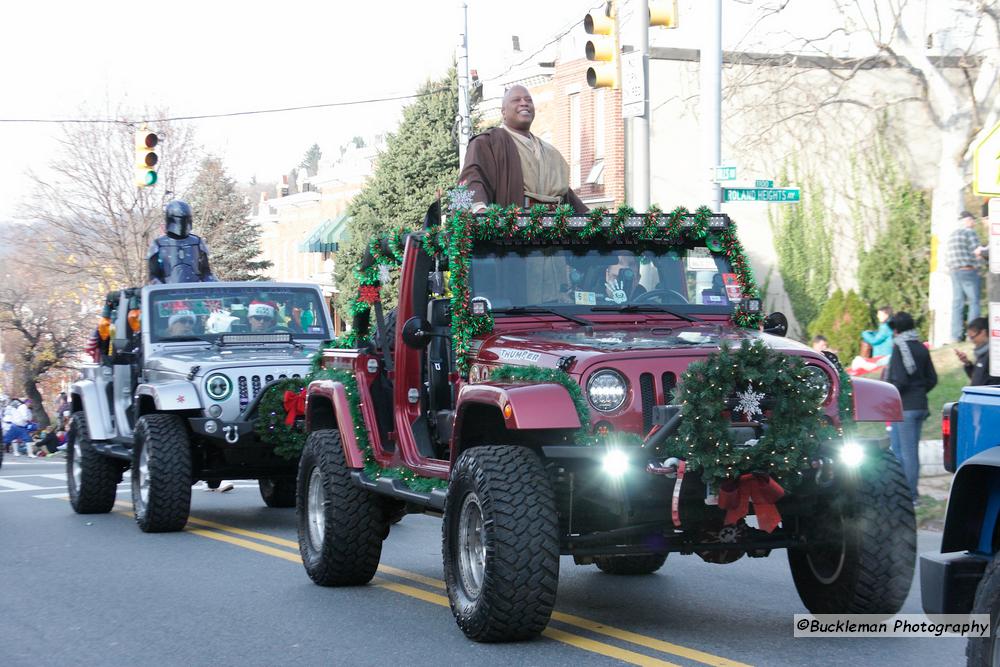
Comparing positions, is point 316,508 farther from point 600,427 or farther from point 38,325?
point 38,325

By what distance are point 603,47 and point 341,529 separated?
7530mm

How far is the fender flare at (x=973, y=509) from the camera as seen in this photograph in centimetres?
493

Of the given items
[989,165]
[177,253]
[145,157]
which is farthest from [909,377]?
[145,157]

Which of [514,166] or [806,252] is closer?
[514,166]

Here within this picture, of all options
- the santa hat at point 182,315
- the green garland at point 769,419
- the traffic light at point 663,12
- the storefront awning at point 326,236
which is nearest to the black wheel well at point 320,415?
the green garland at point 769,419

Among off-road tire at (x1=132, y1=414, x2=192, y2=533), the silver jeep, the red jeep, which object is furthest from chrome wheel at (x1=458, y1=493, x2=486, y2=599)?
off-road tire at (x1=132, y1=414, x2=192, y2=533)

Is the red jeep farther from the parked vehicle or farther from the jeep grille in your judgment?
the jeep grille

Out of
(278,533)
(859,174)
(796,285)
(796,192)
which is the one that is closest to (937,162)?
(859,174)

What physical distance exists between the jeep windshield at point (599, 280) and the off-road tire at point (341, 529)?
176cm

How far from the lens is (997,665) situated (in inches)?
178

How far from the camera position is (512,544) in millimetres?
6605

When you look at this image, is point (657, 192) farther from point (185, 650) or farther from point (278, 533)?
point (185, 650)

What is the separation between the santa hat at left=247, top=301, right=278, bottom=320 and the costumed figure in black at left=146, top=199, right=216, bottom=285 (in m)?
1.10

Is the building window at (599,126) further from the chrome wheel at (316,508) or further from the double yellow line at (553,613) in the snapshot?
the chrome wheel at (316,508)
